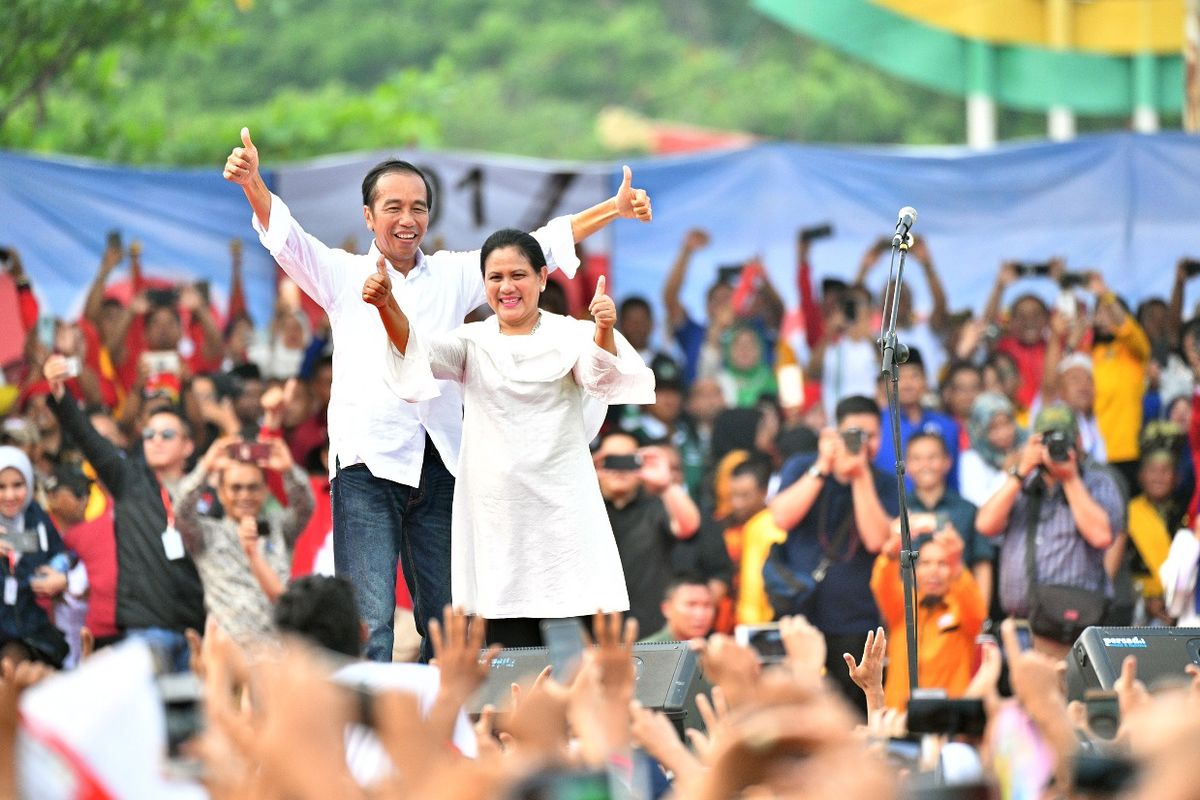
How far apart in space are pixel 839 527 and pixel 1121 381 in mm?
2262

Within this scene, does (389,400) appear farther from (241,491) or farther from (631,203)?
(241,491)

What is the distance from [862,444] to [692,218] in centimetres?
260

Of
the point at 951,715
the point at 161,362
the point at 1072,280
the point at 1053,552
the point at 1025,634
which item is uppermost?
the point at 1072,280

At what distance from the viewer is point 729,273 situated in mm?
10320

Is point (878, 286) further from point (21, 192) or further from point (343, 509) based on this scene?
point (343, 509)

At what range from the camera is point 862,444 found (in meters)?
8.18

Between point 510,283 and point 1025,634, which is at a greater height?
point 510,283

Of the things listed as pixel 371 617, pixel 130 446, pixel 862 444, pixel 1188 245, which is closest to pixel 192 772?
pixel 371 617

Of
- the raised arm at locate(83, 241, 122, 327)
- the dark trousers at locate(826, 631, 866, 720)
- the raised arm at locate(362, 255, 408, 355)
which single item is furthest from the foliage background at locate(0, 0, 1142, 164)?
the raised arm at locate(362, 255, 408, 355)

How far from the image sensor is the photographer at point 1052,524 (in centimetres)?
809

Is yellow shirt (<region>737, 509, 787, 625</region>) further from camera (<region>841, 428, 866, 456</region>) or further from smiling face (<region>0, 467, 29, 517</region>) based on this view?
smiling face (<region>0, 467, 29, 517</region>)

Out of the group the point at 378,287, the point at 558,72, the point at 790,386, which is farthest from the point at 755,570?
the point at 558,72

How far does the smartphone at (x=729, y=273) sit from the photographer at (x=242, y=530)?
2802 mm

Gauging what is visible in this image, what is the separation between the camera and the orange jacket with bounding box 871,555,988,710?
7395mm
